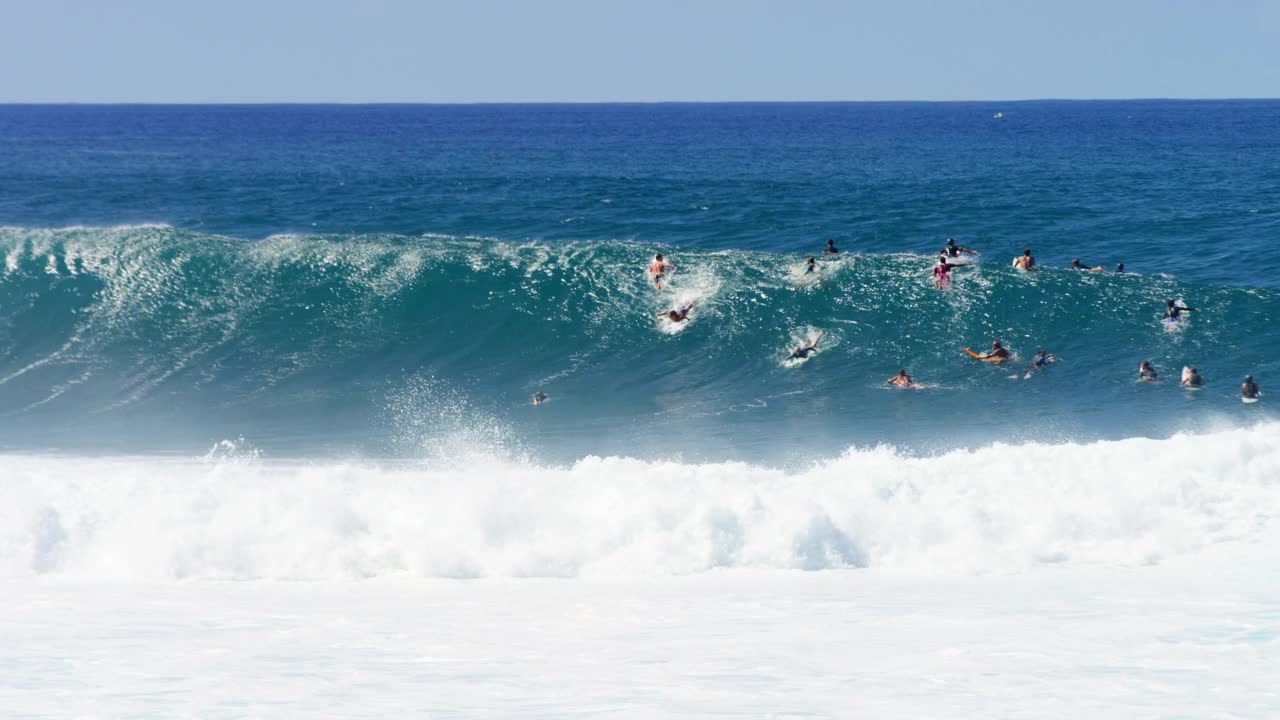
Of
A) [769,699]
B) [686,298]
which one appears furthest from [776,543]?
[686,298]

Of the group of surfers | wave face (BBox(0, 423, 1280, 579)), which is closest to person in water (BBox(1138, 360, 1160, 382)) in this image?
the group of surfers

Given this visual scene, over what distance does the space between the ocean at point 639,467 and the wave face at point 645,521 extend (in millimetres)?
50

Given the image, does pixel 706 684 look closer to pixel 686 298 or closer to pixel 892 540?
pixel 892 540

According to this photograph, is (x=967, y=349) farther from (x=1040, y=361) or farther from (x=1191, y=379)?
(x=1191, y=379)

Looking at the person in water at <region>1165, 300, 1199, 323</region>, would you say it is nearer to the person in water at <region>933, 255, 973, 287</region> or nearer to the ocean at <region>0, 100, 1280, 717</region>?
the ocean at <region>0, 100, 1280, 717</region>

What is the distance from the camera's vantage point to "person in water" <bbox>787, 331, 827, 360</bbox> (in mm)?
24844

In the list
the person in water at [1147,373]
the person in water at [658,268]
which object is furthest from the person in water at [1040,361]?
the person in water at [658,268]

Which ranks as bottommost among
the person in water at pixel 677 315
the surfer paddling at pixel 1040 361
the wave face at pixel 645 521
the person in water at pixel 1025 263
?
the wave face at pixel 645 521

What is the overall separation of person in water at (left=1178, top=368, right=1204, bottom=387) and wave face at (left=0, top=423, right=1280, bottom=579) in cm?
724

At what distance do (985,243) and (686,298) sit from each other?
1233 centimetres

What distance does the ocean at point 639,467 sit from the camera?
9.65 metres

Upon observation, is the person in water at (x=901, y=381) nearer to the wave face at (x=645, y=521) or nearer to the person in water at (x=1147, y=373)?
the person in water at (x=1147, y=373)

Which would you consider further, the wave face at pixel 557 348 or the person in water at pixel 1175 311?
the person in water at pixel 1175 311

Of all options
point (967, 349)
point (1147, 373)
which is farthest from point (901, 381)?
point (1147, 373)
